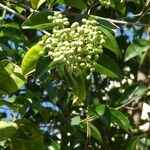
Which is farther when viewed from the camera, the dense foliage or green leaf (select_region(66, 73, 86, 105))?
green leaf (select_region(66, 73, 86, 105))

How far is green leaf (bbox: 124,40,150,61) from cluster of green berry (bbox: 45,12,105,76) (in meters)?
0.78

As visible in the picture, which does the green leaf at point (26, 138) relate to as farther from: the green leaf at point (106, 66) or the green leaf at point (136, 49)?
the green leaf at point (136, 49)

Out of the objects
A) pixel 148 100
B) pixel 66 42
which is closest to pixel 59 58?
pixel 66 42

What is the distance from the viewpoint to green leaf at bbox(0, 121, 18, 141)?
5.55 feet

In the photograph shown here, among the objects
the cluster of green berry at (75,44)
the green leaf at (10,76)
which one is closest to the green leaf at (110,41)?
the cluster of green berry at (75,44)

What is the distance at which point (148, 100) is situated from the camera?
3.01m

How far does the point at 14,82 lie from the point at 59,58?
37 cm

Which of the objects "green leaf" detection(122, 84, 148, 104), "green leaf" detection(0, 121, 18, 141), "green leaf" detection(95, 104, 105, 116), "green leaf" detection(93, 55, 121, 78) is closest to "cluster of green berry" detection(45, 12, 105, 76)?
"green leaf" detection(93, 55, 121, 78)

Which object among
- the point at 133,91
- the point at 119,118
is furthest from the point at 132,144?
the point at 119,118

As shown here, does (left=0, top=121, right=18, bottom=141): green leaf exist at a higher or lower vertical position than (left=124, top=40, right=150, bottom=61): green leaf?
lower

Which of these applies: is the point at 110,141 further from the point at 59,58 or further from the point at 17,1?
the point at 59,58

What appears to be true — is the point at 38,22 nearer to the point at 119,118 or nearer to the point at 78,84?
the point at 78,84

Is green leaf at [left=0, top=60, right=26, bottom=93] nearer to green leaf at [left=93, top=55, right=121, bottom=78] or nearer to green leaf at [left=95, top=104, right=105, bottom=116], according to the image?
green leaf at [left=93, top=55, right=121, bottom=78]

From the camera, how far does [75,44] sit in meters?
1.38
